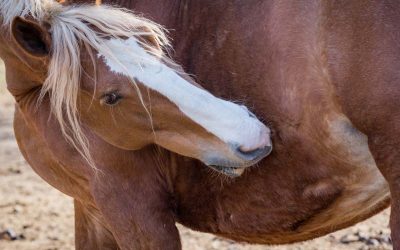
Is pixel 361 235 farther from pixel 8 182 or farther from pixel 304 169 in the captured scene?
pixel 8 182

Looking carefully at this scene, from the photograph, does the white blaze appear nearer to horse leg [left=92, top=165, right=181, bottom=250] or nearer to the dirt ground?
horse leg [left=92, top=165, right=181, bottom=250]

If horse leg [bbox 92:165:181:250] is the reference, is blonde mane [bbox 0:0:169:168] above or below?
above

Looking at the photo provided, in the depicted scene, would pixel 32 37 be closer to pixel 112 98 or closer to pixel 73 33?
pixel 73 33

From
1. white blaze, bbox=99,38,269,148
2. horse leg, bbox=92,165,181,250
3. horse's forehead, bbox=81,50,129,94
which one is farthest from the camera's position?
horse leg, bbox=92,165,181,250

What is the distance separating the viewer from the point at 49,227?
501 cm

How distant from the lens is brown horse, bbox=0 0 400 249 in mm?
2480

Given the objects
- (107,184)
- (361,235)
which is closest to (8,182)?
(361,235)

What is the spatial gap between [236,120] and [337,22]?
45 cm

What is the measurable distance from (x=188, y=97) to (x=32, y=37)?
1.97 feet

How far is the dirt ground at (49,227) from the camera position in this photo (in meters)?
4.60

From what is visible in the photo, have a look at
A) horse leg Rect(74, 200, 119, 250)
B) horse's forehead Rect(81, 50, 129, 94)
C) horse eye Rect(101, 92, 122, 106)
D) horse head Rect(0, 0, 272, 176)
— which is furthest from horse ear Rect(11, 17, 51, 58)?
horse leg Rect(74, 200, 119, 250)

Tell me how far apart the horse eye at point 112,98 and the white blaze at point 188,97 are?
0.26ft

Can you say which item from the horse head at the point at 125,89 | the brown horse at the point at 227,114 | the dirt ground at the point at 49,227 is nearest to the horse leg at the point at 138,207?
the brown horse at the point at 227,114

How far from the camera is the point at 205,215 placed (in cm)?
317
